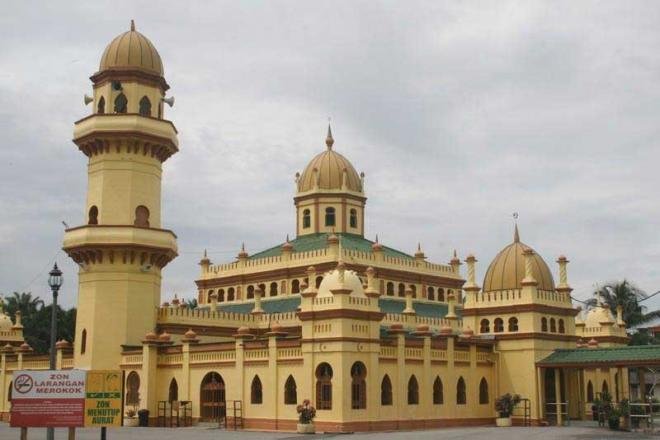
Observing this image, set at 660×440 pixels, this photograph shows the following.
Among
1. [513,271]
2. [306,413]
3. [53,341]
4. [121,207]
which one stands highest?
[121,207]

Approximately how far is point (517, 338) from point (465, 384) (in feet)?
12.0

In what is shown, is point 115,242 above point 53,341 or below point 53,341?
above

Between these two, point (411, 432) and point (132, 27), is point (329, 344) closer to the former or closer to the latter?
point (411, 432)

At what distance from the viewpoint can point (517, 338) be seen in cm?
4388

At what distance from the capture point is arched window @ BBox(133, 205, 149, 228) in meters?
44.9

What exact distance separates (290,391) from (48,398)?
16736 mm

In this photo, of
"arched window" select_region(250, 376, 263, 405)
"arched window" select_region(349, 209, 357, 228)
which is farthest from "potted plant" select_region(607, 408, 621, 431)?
"arched window" select_region(349, 209, 357, 228)

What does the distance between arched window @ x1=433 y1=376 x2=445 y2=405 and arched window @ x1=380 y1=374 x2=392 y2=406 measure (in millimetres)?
3400

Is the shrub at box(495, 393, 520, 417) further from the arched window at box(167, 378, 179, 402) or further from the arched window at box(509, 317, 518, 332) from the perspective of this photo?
the arched window at box(167, 378, 179, 402)

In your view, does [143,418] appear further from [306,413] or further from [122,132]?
[122,132]

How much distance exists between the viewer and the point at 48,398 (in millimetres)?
22344

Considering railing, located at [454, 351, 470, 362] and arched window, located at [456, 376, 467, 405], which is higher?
railing, located at [454, 351, 470, 362]

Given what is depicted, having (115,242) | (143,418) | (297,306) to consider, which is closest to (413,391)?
(297,306)

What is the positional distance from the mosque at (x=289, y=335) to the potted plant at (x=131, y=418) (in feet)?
1.83
